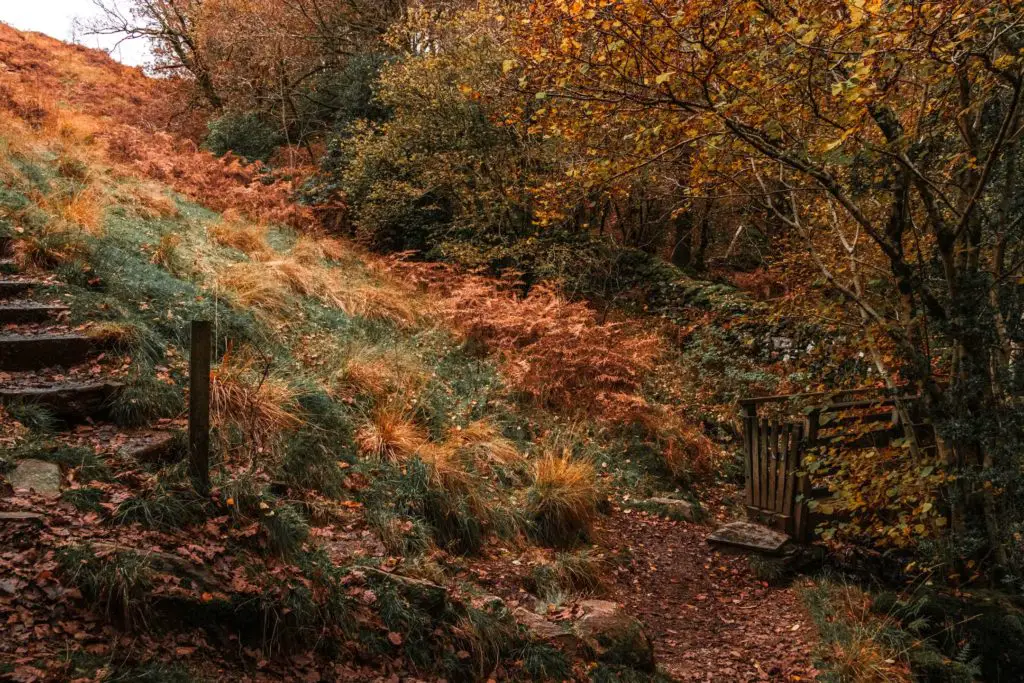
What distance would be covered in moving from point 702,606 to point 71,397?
16.5 feet

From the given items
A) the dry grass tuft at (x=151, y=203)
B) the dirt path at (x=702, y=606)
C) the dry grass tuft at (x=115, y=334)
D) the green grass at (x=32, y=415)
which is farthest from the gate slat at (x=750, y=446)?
the dry grass tuft at (x=151, y=203)

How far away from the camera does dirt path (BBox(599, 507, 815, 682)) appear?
4.75 meters

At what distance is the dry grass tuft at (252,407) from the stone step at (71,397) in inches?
25.7

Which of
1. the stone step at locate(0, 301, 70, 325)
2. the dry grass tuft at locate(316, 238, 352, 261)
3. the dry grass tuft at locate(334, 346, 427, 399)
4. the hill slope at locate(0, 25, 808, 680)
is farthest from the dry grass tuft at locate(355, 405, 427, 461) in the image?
the dry grass tuft at locate(316, 238, 352, 261)

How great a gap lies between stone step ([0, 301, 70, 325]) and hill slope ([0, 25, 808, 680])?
2 centimetres

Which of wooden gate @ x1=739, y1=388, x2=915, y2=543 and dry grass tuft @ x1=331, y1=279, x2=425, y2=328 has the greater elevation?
dry grass tuft @ x1=331, y1=279, x2=425, y2=328

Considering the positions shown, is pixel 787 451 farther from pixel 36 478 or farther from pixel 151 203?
pixel 151 203

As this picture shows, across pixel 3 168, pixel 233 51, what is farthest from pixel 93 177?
pixel 233 51

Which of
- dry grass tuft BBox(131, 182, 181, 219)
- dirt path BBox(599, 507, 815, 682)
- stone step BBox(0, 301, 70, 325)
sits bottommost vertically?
dirt path BBox(599, 507, 815, 682)

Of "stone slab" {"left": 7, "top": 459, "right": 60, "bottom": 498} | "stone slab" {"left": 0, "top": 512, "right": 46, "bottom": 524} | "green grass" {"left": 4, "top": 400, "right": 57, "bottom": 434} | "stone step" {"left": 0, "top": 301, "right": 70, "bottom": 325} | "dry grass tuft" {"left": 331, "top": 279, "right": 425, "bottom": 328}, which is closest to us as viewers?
"stone slab" {"left": 0, "top": 512, "right": 46, "bottom": 524}

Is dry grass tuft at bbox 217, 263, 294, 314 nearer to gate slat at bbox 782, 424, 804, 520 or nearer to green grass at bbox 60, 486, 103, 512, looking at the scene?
green grass at bbox 60, 486, 103, 512

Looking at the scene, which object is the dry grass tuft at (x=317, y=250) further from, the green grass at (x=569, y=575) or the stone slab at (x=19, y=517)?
the stone slab at (x=19, y=517)

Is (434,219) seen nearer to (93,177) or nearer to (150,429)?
(93,177)

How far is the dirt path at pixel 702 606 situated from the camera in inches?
187
